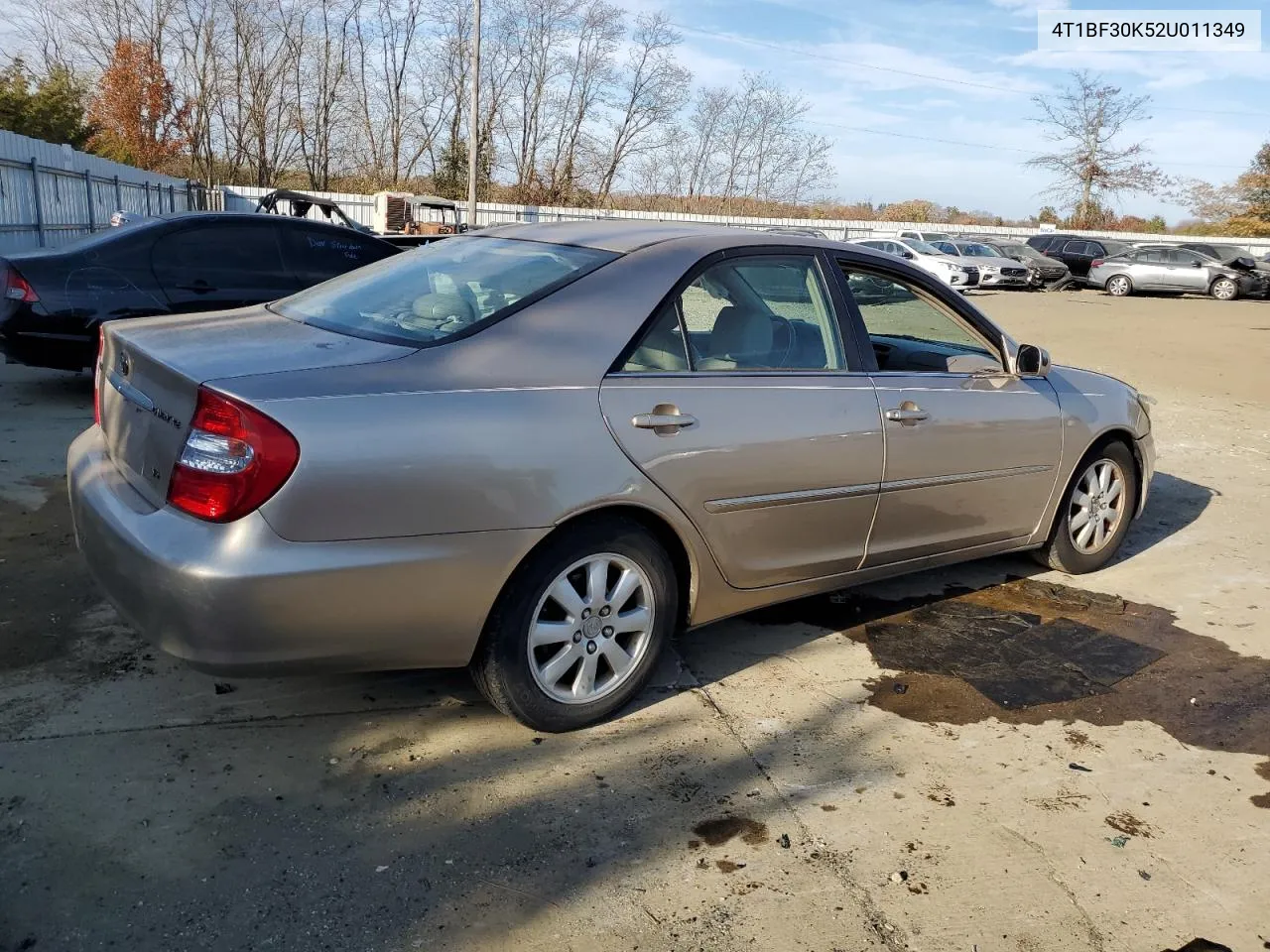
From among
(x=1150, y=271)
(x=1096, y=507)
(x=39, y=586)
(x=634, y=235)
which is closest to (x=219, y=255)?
(x=39, y=586)

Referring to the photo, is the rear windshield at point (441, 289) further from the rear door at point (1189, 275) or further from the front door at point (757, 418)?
the rear door at point (1189, 275)

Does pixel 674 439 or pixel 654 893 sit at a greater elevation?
pixel 674 439

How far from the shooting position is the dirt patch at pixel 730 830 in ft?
9.14

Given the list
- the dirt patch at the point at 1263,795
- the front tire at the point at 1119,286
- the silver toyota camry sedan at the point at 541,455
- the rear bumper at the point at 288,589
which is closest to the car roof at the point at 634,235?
the silver toyota camry sedan at the point at 541,455

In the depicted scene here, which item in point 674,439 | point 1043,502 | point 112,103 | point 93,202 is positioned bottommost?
point 1043,502

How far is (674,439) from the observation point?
10.8ft

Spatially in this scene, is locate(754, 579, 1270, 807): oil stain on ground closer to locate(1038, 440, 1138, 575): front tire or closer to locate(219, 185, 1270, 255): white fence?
locate(1038, 440, 1138, 575): front tire

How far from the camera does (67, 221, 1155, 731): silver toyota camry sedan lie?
2.68 m

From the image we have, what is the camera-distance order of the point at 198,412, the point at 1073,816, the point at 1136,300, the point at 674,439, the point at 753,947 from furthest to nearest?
the point at 1136,300
the point at 674,439
the point at 1073,816
the point at 198,412
the point at 753,947

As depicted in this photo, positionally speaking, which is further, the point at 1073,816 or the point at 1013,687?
the point at 1013,687

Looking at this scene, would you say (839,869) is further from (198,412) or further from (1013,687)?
(198,412)

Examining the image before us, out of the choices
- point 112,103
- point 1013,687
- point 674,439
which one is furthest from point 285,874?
point 112,103

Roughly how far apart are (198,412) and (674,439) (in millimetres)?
1423

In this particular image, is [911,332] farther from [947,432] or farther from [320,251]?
[320,251]
